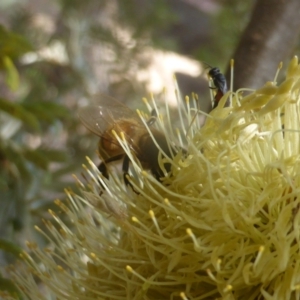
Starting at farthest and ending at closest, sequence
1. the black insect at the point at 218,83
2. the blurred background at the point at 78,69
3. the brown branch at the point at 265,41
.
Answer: the blurred background at the point at 78,69, the brown branch at the point at 265,41, the black insect at the point at 218,83

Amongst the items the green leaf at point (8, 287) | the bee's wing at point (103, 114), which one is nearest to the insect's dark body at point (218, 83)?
the bee's wing at point (103, 114)

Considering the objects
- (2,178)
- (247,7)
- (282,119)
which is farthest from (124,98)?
(282,119)

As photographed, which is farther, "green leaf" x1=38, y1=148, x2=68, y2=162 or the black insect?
"green leaf" x1=38, y1=148, x2=68, y2=162

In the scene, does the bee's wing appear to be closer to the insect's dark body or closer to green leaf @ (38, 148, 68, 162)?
the insect's dark body

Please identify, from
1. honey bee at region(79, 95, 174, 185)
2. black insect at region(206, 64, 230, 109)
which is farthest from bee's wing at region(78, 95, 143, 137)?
black insect at region(206, 64, 230, 109)

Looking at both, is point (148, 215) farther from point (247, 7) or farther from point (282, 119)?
point (247, 7)

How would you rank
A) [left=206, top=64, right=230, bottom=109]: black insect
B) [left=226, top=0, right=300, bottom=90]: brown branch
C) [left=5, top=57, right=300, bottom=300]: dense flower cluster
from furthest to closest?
[left=226, top=0, right=300, bottom=90]: brown branch
[left=206, top=64, right=230, bottom=109]: black insect
[left=5, top=57, right=300, bottom=300]: dense flower cluster

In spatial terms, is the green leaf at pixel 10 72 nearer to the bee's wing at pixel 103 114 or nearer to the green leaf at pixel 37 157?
the green leaf at pixel 37 157
